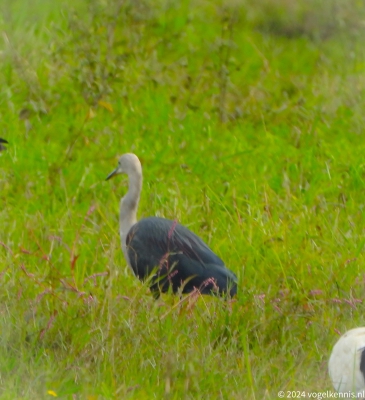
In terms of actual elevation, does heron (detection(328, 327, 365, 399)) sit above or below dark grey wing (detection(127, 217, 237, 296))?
above

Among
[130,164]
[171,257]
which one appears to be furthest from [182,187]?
[171,257]

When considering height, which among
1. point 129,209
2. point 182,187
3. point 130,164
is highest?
point 130,164

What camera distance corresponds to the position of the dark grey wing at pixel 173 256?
4715mm

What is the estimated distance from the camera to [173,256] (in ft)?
15.9

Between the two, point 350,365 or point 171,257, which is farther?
point 171,257

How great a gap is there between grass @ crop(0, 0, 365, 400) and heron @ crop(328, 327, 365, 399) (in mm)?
184

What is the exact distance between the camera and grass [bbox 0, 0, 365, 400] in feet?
12.6

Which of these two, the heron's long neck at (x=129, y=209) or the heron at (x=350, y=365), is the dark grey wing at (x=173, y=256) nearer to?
the heron's long neck at (x=129, y=209)

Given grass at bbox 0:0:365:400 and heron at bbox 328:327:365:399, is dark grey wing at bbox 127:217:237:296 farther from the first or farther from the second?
heron at bbox 328:327:365:399

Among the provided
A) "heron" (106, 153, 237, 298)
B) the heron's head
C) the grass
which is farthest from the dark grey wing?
the heron's head

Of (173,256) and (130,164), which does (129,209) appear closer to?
(130,164)

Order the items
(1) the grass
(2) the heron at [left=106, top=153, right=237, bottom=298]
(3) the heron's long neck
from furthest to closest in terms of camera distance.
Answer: (3) the heron's long neck, (2) the heron at [left=106, top=153, right=237, bottom=298], (1) the grass

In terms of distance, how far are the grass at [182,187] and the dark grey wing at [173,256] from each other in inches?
5.4

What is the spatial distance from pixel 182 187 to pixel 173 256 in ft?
4.38
